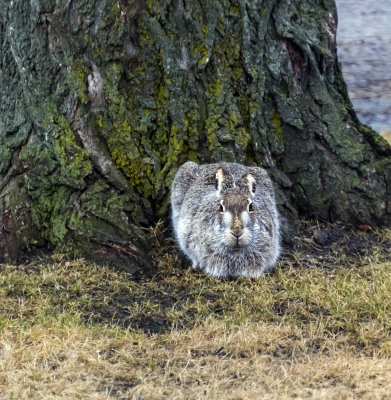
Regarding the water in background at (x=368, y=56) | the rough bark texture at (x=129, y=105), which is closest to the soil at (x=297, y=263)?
the rough bark texture at (x=129, y=105)

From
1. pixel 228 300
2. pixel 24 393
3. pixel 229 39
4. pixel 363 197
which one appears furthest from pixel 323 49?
pixel 24 393

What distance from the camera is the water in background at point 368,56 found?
427 inches

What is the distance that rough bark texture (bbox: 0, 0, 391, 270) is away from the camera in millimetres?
5293

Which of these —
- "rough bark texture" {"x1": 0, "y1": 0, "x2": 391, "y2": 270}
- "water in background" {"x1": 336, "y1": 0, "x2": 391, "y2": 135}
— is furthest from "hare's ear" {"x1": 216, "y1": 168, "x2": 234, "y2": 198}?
"water in background" {"x1": 336, "y1": 0, "x2": 391, "y2": 135}

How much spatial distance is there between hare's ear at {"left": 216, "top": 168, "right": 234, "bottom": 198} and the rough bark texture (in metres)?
0.63

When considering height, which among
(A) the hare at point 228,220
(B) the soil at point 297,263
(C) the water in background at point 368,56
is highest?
(A) the hare at point 228,220

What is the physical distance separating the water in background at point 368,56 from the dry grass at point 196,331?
529 cm

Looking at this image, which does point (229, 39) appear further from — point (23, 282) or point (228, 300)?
point (23, 282)

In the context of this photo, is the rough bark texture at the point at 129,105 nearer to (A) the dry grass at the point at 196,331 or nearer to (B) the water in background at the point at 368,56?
(A) the dry grass at the point at 196,331

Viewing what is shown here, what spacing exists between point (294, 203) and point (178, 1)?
2.01 m

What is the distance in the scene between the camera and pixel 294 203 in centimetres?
622

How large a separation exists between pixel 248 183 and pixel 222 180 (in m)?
0.19

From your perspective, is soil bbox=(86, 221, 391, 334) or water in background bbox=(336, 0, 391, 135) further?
water in background bbox=(336, 0, 391, 135)

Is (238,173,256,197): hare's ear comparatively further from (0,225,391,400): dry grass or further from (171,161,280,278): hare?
(0,225,391,400): dry grass
